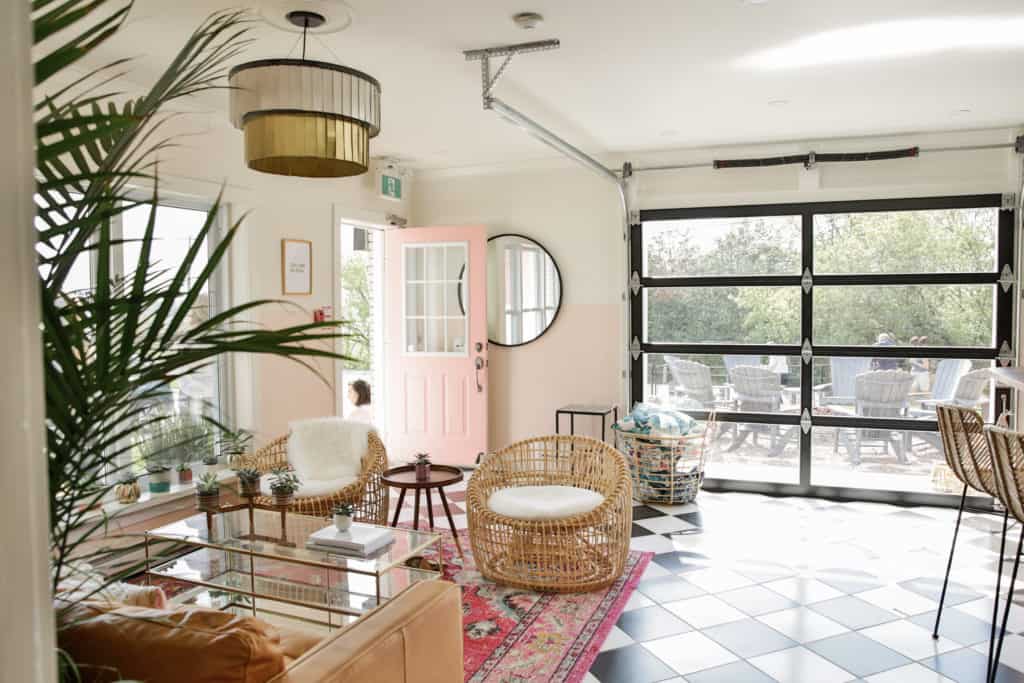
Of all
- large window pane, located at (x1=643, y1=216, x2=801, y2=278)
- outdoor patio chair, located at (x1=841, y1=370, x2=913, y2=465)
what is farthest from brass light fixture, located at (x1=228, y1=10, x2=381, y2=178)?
outdoor patio chair, located at (x1=841, y1=370, x2=913, y2=465)

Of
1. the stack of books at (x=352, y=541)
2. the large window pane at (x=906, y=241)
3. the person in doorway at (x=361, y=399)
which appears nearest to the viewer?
the stack of books at (x=352, y=541)

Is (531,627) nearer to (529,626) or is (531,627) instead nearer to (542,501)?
(529,626)

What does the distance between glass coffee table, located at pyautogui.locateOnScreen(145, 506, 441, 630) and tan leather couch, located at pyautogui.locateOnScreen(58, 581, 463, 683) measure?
1183 mm

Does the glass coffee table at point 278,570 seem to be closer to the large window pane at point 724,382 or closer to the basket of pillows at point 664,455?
the basket of pillows at point 664,455

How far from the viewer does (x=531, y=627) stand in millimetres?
3332

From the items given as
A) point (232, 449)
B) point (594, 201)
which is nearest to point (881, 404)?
point (594, 201)

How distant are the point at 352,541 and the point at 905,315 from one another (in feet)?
14.0

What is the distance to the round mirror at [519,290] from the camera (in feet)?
20.8

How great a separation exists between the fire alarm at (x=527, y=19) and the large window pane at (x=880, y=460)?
3.87m

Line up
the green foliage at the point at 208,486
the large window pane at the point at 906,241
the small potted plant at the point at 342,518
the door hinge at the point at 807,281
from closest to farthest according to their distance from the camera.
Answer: the small potted plant at the point at 342,518, the green foliage at the point at 208,486, the large window pane at the point at 906,241, the door hinge at the point at 807,281

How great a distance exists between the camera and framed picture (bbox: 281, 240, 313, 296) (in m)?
5.08

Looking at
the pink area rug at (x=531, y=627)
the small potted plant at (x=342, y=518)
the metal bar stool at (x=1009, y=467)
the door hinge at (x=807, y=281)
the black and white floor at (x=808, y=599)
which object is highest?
the door hinge at (x=807, y=281)

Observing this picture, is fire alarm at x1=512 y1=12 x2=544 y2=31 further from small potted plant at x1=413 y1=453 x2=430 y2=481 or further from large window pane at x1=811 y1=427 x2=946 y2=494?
large window pane at x1=811 y1=427 x2=946 y2=494

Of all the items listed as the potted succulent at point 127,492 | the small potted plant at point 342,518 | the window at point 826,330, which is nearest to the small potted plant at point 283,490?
the small potted plant at point 342,518
